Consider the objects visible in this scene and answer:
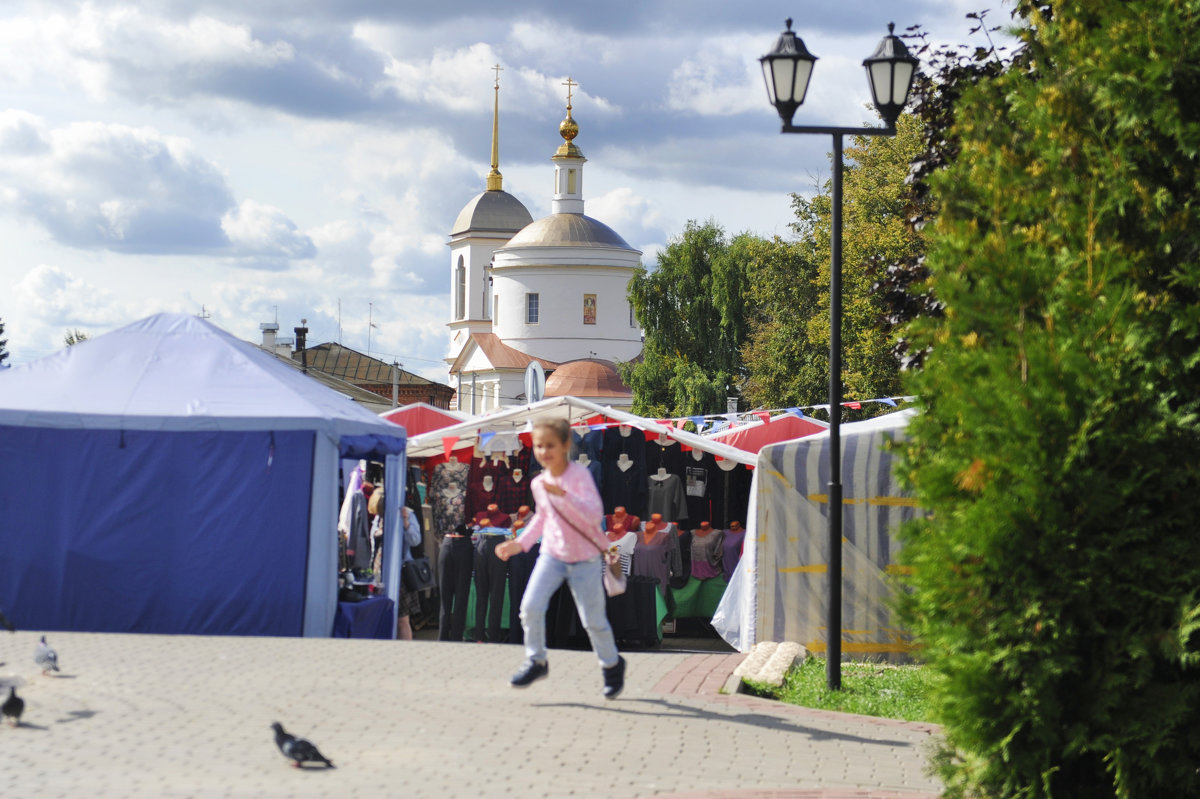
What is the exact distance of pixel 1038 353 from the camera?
5.60 m

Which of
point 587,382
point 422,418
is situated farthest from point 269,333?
point 422,418

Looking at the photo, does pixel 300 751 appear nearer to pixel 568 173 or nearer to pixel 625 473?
pixel 625 473

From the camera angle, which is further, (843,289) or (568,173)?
(568,173)

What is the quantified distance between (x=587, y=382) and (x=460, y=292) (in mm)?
27583

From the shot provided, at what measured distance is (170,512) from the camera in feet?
43.1

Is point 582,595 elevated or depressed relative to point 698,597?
elevated

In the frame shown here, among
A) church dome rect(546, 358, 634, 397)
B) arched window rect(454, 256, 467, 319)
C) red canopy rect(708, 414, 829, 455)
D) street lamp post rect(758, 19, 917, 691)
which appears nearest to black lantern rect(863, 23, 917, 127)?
street lamp post rect(758, 19, 917, 691)

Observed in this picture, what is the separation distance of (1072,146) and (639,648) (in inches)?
418

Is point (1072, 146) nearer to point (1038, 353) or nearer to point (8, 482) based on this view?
point (1038, 353)

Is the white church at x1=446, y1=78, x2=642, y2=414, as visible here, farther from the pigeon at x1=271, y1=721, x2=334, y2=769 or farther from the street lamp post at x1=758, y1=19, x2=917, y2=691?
the pigeon at x1=271, y1=721, x2=334, y2=769

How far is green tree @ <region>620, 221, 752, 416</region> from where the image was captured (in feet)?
213

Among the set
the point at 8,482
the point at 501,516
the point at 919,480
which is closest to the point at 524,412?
the point at 501,516

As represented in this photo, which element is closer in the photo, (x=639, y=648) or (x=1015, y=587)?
(x=1015, y=587)

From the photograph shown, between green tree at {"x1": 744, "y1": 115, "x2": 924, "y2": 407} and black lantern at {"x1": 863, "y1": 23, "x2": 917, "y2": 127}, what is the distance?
17374 millimetres
